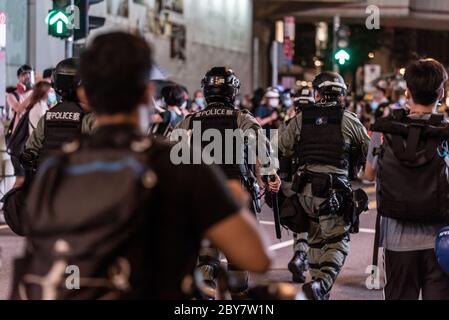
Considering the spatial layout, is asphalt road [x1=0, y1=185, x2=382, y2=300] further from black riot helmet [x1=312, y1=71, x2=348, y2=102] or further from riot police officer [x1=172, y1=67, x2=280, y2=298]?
black riot helmet [x1=312, y1=71, x2=348, y2=102]

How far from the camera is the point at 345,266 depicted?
1080 centimetres

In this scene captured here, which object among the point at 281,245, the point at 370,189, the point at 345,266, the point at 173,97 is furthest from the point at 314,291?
the point at 370,189

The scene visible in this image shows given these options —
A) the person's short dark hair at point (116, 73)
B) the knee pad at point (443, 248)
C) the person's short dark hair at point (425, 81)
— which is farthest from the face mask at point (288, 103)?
the person's short dark hair at point (116, 73)

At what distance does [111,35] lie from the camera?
10.0 ft

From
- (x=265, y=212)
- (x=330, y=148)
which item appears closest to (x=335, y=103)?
(x=330, y=148)

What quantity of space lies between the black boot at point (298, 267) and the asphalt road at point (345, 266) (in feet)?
0.52

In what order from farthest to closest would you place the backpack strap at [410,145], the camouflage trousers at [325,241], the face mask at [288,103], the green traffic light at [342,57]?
the face mask at [288,103] → the green traffic light at [342,57] → the camouflage trousers at [325,241] → the backpack strap at [410,145]

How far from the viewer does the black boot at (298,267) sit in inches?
392

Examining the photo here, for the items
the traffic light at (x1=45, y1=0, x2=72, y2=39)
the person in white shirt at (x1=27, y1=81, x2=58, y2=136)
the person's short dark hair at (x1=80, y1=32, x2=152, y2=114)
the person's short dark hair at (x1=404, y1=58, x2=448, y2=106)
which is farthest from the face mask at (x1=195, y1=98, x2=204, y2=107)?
the person's short dark hair at (x1=80, y1=32, x2=152, y2=114)

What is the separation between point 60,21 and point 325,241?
31.4 ft

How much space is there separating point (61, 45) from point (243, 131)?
18859 millimetres

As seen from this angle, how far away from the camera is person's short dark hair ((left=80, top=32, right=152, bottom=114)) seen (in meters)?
3.00

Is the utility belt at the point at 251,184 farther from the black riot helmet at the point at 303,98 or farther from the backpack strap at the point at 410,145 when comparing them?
the backpack strap at the point at 410,145

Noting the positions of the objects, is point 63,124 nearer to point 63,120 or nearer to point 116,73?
point 63,120
